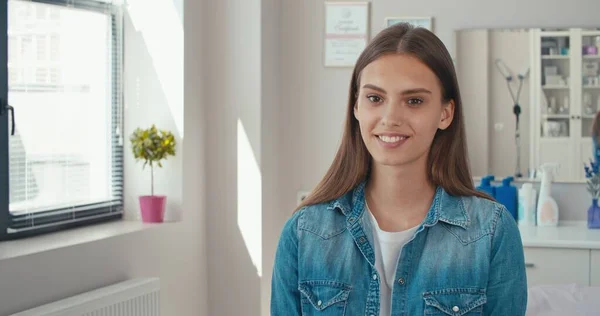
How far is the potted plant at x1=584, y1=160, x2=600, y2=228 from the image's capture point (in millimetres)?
4203

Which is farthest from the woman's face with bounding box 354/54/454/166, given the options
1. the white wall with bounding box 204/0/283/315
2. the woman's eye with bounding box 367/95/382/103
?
the white wall with bounding box 204/0/283/315

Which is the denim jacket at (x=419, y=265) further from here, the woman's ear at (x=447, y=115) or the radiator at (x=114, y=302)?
the radiator at (x=114, y=302)

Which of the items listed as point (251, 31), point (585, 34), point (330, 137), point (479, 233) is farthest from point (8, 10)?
point (585, 34)

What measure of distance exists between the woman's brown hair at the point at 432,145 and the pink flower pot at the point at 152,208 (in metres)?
2.29

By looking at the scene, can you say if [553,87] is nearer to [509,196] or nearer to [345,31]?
[509,196]

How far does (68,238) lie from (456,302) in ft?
7.14

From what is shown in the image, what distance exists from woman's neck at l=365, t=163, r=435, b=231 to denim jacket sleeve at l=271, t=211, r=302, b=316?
158mm

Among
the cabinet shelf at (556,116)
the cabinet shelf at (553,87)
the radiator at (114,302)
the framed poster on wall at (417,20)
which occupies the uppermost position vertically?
the framed poster on wall at (417,20)

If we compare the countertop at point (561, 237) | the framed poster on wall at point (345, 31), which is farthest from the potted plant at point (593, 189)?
the framed poster on wall at point (345, 31)

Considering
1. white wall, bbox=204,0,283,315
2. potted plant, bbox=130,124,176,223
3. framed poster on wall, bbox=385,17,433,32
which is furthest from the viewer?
framed poster on wall, bbox=385,17,433,32

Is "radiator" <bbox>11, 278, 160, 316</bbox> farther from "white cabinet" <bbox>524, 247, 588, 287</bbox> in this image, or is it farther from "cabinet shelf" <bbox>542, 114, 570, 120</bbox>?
"cabinet shelf" <bbox>542, 114, 570, 120</bbox>

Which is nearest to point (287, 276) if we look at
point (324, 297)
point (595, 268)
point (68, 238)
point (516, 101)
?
point (324, 297)

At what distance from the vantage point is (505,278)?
1513 mm

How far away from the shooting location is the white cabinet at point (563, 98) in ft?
14.1
